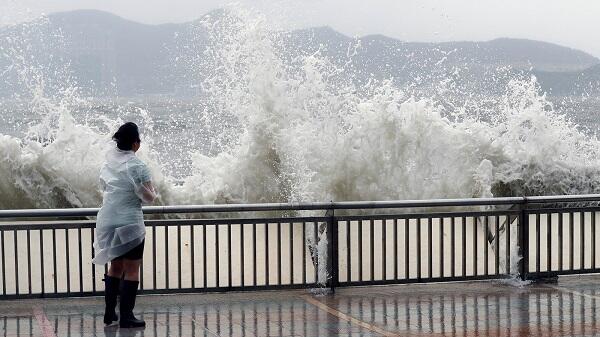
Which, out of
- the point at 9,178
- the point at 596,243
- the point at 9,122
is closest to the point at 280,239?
the point at 596,243

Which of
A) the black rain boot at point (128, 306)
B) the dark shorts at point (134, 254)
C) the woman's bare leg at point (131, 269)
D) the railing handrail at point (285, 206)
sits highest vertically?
the railing handrail at point (285, 206)

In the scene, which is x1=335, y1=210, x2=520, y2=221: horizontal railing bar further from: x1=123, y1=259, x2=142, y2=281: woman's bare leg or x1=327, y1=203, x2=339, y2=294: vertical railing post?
x1=123, y1=259, x2=142, y2=281: woman's bare leg

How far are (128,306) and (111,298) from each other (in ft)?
0.60

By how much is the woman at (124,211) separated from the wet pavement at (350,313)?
14.1 inches

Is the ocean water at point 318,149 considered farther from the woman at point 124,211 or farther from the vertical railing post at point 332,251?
the woman at point 124,211

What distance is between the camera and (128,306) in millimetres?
8633

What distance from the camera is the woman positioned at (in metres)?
8.48

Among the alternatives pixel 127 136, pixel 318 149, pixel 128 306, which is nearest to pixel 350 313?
pixel 128 306

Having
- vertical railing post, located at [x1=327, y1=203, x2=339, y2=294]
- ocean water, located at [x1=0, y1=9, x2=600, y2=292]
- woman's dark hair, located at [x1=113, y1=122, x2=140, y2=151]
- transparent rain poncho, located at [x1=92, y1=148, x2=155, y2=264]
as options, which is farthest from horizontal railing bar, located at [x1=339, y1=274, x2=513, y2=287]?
ocean water, located at [x1=0, y1=9, x2=600, y2=292]

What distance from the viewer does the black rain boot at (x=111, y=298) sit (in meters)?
8.70

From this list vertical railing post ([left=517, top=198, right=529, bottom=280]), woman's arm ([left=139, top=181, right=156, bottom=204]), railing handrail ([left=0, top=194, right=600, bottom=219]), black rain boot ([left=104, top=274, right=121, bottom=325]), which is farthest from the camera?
vertical railing post ([left=517, top=198, right=529, bottom=280])

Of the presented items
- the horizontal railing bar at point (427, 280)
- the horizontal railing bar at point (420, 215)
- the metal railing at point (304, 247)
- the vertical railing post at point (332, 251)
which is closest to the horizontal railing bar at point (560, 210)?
the metal railing at point (304, 247)

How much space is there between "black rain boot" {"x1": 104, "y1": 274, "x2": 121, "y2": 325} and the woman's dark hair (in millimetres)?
1163

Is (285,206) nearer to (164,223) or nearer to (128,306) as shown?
(164,223)
